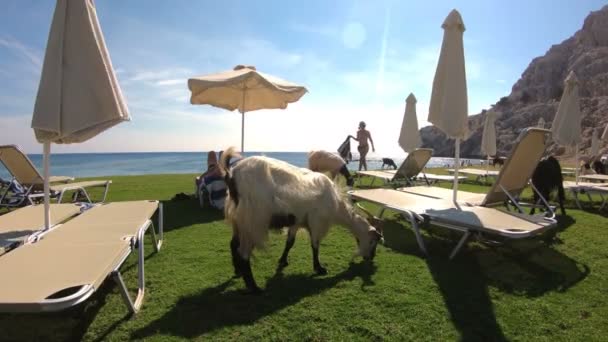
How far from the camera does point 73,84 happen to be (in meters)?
3.06

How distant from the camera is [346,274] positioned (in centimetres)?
367

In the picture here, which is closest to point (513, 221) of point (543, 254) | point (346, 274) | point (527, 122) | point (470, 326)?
point (543, 254)

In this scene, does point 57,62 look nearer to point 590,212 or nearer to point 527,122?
point 590,212

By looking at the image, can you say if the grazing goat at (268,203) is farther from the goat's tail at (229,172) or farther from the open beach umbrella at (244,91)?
the open beach umbrella at (244,91)

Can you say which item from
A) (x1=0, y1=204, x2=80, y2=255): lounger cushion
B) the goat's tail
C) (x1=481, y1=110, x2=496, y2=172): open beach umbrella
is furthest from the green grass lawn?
(x1=481, y1=110, x2=496, y2=172): open beach umbrella

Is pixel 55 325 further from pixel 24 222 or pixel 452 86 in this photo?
pixel 452 86

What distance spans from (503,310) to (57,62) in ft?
15.1

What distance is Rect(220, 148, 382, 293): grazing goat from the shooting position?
3.04 metres

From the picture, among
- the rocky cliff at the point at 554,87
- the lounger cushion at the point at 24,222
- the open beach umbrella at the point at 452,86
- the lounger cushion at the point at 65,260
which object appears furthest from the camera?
the rocky cliff at the point at 554,87

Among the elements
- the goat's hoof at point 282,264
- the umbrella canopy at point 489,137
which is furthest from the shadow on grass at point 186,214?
the umbrella canopy at point 489,137

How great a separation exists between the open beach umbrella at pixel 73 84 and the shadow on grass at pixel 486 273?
12.1 ft

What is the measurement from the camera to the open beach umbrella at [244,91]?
6.66 m

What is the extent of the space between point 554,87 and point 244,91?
97.5m

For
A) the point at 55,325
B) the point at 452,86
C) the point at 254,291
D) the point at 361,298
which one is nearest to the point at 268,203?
the point at 254,291
